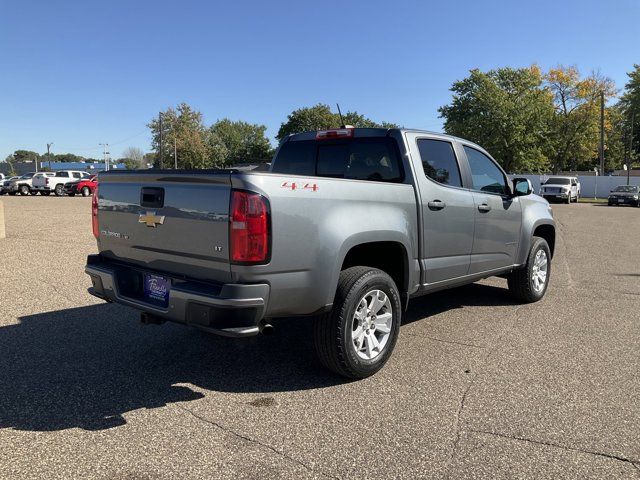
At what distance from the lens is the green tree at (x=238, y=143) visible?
9569cm

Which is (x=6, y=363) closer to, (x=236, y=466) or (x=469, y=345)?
(x=236, y=466)

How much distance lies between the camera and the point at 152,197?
3.58m

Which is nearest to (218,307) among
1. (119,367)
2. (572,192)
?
(119,367)

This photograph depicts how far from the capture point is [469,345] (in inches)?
185

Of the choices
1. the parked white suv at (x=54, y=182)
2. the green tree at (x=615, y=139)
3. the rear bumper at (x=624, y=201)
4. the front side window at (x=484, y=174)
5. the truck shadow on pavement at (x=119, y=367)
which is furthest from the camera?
the green tree at (x=615, y=139)

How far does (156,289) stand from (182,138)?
7826 centimetres

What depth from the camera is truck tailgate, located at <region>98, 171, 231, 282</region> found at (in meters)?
3.18

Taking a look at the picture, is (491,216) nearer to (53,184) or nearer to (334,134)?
(334,134)

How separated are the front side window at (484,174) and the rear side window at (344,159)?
3.90 ft

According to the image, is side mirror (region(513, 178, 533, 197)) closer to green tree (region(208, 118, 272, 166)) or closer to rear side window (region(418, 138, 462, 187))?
rear side window (region(418, 138, 462, 187))

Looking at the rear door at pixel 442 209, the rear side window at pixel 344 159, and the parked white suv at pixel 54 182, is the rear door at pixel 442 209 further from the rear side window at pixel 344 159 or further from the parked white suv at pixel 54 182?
the parked white suv at pixel 54 182

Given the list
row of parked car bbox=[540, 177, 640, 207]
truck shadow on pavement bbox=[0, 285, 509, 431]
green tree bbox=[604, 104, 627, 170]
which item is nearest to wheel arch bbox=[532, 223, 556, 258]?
truck shadow on pavement bbox=[0, 285, 509, 431]

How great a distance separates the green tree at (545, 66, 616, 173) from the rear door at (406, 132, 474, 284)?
192 ft

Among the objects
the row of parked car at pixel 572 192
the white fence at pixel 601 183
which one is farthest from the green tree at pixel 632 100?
the row of parked car at pixel 572 192
